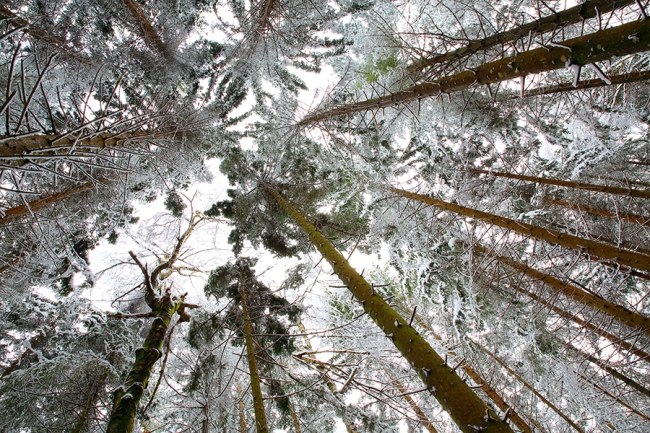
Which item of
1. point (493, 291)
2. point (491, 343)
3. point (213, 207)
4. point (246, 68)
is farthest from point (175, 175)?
point (491, 343)

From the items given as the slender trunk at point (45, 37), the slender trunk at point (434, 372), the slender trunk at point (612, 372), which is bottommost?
the slender trunk at point (612, 372)

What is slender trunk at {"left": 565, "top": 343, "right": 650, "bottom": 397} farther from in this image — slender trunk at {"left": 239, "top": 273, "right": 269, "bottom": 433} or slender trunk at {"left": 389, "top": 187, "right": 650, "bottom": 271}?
slender trunk at {"left": 239, "top": 273, "right": 269, "bottom": 433}

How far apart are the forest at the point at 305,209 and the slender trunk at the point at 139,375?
0.11ft

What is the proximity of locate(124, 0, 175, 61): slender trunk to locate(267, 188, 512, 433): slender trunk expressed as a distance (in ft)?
23.0

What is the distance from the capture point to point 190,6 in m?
6.75

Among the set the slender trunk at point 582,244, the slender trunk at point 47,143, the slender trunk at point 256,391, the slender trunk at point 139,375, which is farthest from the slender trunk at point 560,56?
the slender trunk at point 139,375

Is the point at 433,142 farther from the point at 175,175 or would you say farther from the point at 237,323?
the point at 175,175

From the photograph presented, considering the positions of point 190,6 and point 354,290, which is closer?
point 354,290

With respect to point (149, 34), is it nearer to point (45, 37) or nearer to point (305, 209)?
point (45, 37)

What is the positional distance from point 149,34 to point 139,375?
6860mm

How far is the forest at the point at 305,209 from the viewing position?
5.05 metres

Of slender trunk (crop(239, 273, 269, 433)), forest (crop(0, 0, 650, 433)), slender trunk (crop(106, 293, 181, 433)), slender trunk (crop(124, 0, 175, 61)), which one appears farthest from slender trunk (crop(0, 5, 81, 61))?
slender trunk (crop(239, 273, 269, 433))

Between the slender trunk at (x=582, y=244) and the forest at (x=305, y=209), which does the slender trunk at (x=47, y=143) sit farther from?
the slender trunk at (x=582, y=244)

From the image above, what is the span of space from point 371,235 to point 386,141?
261 cm
